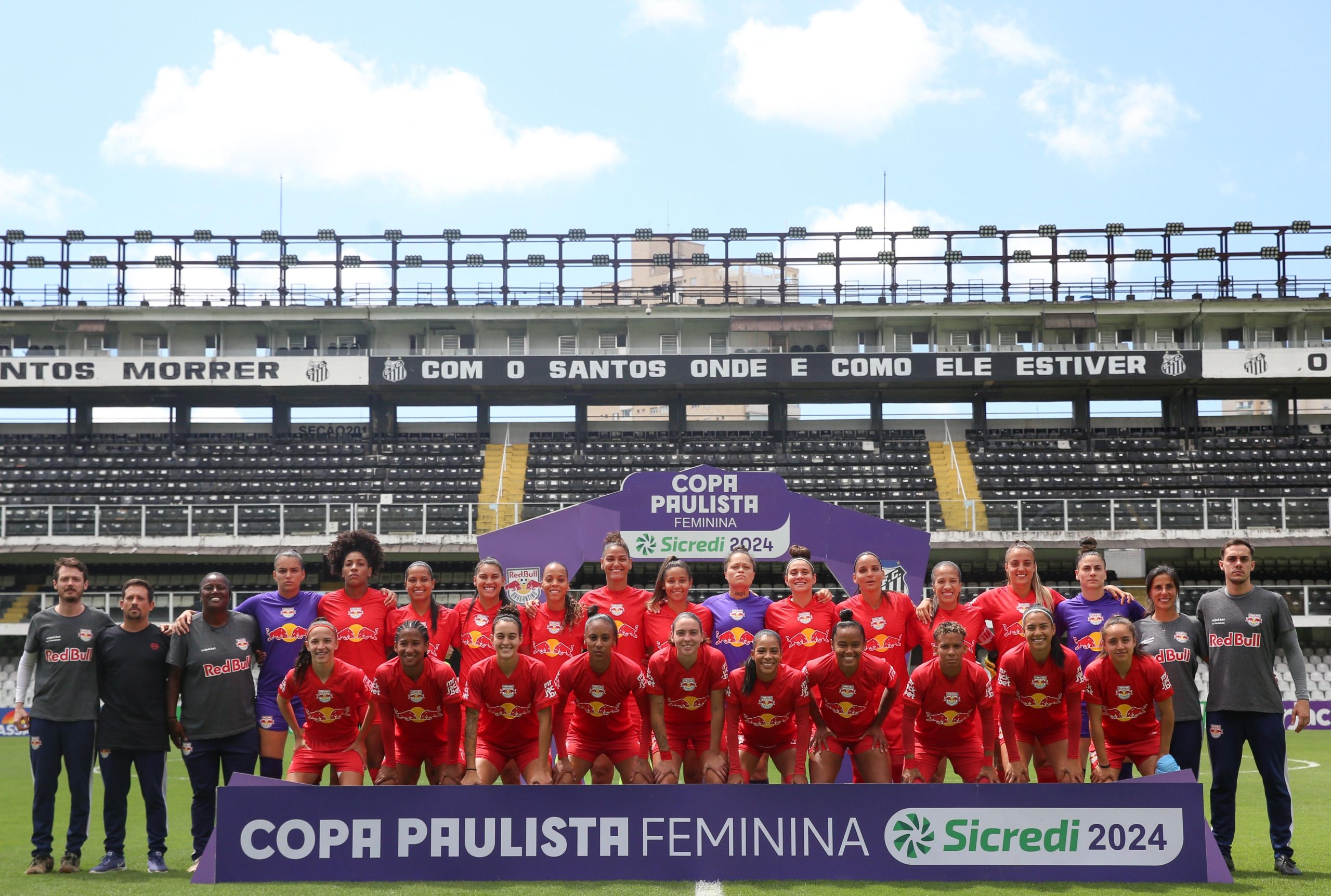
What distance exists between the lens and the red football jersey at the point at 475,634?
346 inches

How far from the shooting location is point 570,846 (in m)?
6.81

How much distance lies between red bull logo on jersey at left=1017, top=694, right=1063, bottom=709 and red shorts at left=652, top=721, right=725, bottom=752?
203cm

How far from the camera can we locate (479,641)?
8773mm

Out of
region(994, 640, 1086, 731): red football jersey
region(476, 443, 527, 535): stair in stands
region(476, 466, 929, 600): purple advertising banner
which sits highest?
region(476, 443, 527, 535): stair in stands

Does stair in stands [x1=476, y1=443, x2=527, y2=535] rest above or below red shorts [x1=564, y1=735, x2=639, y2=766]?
above

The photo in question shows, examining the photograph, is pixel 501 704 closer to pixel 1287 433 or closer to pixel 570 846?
pixel 570 846

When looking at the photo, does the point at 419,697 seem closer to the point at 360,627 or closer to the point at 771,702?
the point at 360,627

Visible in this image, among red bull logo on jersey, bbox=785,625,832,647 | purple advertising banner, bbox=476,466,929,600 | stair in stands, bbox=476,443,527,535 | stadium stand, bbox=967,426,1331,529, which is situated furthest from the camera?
stair in stands, bbox=476,443,527,535

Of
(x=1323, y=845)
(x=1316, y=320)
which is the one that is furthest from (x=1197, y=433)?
(x=1323, y=845)

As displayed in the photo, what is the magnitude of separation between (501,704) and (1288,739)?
1718 cm

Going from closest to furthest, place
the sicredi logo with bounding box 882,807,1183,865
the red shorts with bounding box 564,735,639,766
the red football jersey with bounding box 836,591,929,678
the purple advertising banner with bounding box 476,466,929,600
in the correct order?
the sicredi logo with bounding box 882,807,1183,865
the red shorts with bounding box 564,735,639,766
the red football jersey with bounding box 836,591,929,678
the purple advertising banner with bounding box 476,466,929,600

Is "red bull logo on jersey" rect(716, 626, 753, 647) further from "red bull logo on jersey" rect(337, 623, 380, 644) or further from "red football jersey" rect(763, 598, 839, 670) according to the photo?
"red bull logo on jersey" rect(337, 623, 380, 644)

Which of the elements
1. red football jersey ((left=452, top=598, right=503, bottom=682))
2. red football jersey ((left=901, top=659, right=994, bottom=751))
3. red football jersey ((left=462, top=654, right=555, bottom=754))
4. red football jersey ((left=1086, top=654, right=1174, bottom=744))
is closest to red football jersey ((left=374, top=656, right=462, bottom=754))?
red football jersey ((left=462, top=654, right=555, bottom=754))

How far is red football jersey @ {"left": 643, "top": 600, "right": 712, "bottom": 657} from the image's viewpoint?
8.77 m
